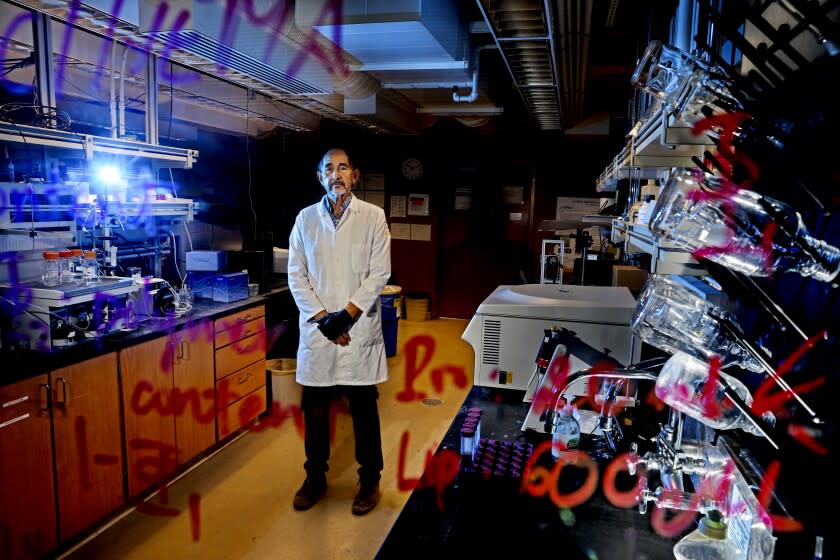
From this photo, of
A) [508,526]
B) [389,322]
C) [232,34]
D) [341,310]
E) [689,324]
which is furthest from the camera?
[389,322]

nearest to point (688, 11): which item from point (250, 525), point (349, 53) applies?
point (349, 53)

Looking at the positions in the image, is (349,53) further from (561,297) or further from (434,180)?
(434,180)

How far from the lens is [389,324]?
5051 mm

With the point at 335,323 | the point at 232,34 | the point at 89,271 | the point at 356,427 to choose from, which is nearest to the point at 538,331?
the point at 335,323

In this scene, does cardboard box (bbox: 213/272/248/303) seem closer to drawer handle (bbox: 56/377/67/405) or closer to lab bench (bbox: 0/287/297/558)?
lab bench (bbox: 0/287/297/558)

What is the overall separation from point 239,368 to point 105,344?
3.31 ft

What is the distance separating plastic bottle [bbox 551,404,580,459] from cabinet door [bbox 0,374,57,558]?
1.91 metres

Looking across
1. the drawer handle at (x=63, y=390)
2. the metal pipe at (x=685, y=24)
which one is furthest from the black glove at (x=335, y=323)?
the metal pipe at (x=685, y=24)

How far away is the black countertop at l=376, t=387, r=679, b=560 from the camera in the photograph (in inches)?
46.3

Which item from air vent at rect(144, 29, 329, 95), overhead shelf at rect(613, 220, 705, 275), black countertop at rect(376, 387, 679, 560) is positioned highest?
air vent at rect(144, 29, 329, 95)

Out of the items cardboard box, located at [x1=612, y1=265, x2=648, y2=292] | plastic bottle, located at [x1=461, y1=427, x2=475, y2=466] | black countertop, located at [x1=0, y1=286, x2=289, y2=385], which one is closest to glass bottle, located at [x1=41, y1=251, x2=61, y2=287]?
black countertop, located at [x1=0, y1=286, x2=289, y2=385]

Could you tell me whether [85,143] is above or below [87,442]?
above

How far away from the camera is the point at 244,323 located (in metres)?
3.53

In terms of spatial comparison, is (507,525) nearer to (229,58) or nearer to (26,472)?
(26,472)
